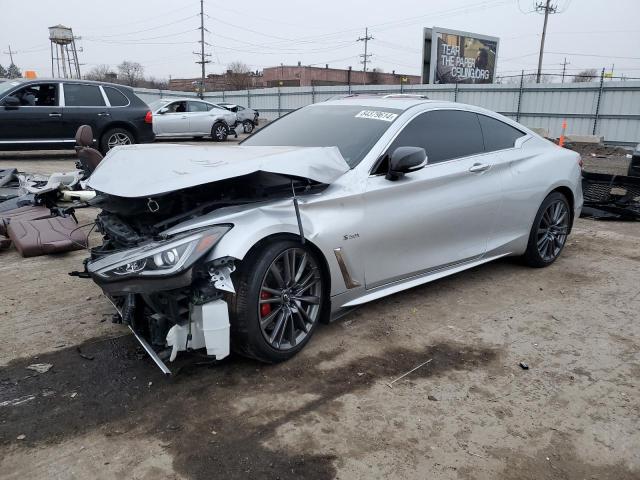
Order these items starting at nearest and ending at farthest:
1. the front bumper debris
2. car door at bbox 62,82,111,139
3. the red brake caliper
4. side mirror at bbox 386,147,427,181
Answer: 1. the red brake caliper
2. side mirror at bbox 386,147,427,181
3. the front bumper debris
4. car door at bbox 62,82,111,139

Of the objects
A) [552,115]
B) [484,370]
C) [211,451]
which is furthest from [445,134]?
[552,115]

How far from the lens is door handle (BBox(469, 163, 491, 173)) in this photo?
4.37 metres

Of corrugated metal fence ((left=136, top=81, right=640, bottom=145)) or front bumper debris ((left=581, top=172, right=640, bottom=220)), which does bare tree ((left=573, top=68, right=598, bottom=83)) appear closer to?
corrugated metal fence ((left=136, top=81, right=640, bottom=145))

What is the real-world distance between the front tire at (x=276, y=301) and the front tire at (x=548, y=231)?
102 inches

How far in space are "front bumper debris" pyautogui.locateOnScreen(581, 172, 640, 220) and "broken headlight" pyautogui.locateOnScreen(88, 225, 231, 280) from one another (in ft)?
21.7

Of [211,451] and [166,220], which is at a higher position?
[166,220]

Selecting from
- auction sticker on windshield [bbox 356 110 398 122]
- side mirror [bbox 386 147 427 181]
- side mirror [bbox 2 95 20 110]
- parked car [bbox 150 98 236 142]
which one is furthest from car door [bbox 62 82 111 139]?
side mirror [bbox 386 147 427 181]

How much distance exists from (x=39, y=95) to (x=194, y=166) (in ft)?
31.5

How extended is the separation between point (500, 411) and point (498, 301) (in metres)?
1.71

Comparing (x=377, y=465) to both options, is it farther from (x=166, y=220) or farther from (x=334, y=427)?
(x=166, y=220)

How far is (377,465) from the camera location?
7.85ft

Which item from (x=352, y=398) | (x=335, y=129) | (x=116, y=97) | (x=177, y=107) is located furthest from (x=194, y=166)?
(x=177, y=107)

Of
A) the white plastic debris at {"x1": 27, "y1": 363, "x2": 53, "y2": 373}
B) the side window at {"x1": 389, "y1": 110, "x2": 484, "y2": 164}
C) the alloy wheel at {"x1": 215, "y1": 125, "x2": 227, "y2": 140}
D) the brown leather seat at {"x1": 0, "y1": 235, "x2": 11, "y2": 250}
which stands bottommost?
the white plastic debris at {"x1": 27, "y1": 363, "x2": 53, "y2": 373}

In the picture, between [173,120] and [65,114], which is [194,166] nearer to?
[65,114]
